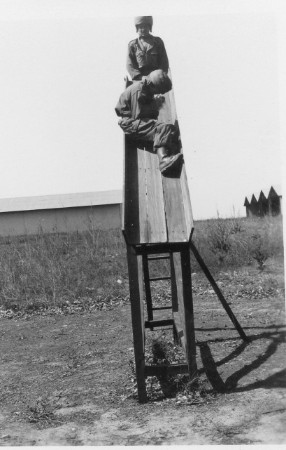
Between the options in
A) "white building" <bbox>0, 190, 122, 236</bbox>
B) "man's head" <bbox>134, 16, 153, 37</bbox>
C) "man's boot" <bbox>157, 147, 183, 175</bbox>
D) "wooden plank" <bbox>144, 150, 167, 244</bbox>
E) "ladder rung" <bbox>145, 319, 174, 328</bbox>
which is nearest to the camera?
"wooden plank" <bbox>144, 150, 167, 244</bbox>

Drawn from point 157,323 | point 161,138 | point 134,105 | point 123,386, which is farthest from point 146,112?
point 123,386

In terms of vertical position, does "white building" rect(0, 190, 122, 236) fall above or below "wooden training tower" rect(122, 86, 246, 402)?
above

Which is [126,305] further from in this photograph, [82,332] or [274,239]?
[274,239]

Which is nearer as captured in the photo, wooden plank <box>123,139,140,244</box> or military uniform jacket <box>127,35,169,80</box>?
wooden plank <box>123,139,140,244</box>

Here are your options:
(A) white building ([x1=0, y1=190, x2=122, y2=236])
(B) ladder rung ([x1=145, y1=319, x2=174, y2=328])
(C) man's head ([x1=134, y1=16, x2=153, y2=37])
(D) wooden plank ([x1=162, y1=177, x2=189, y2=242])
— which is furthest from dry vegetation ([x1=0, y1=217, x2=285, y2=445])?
(A) white building ([x1=0, y1=190, x2=122, y2=236])

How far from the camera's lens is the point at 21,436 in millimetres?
4312

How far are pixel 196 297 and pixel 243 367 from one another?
4.77 m

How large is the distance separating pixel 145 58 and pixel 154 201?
2.10 meters

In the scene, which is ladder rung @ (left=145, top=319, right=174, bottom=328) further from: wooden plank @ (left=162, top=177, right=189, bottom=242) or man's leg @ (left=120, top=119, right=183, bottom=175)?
man's leg @ (left=120, top=119, right=183, bottom=175)

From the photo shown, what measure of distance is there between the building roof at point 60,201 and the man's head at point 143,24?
24.3 meters

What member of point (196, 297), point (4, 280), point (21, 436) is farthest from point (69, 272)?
point (21, 436)

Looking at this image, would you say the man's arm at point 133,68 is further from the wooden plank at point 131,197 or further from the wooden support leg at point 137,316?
the wooden support leg at point 137,316

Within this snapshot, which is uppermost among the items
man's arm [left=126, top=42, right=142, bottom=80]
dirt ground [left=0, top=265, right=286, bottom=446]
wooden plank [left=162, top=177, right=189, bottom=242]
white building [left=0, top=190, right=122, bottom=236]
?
man's arm [left=126, top=42, right=142, bottom=80]

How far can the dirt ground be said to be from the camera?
416 centimetres
